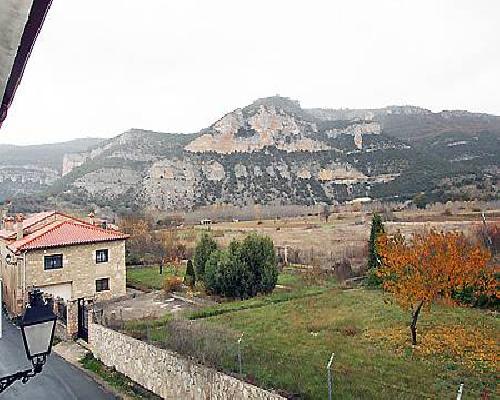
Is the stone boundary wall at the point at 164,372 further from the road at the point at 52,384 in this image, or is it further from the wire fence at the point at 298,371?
the road at the point at 52,384

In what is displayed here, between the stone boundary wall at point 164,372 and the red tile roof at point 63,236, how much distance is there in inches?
232

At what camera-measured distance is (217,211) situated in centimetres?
5600

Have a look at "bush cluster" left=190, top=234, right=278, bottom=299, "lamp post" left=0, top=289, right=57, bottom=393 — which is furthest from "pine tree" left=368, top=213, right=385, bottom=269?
"lamp post" left=0, top=289, right=57, bottom=393

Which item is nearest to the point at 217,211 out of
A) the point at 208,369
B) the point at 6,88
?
the point at 208,369

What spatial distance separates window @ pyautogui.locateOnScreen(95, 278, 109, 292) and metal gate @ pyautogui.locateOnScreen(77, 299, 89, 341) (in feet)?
14.8

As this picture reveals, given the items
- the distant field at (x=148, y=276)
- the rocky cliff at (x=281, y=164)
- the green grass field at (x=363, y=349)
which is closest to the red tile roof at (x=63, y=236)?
the distant field at (x=148, y=276)

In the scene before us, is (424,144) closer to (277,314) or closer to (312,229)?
(312,229)

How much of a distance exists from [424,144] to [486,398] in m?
58.5

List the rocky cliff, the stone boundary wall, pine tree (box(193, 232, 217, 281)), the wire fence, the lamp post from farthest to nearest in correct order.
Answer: the rocky cliff → pine tree (box(193, 232, 217, 281)) → the stone boundary wall → the wire fence → the lamp post

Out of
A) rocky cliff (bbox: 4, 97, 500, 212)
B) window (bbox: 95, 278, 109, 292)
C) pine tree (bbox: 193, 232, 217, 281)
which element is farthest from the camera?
rocky cliff (bbox: 4, 97, 500, 212)

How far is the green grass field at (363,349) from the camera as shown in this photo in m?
8.52

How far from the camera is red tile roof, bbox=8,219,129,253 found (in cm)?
1984

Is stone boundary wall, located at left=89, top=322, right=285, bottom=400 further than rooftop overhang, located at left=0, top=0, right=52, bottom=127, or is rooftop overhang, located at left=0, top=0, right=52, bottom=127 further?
stone boundary wall, located at left=89, top=322, right=285, bottom=400

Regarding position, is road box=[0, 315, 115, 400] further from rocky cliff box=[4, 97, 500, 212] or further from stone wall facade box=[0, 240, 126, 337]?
rocky cliff box=[4, 97, 500, 212]
